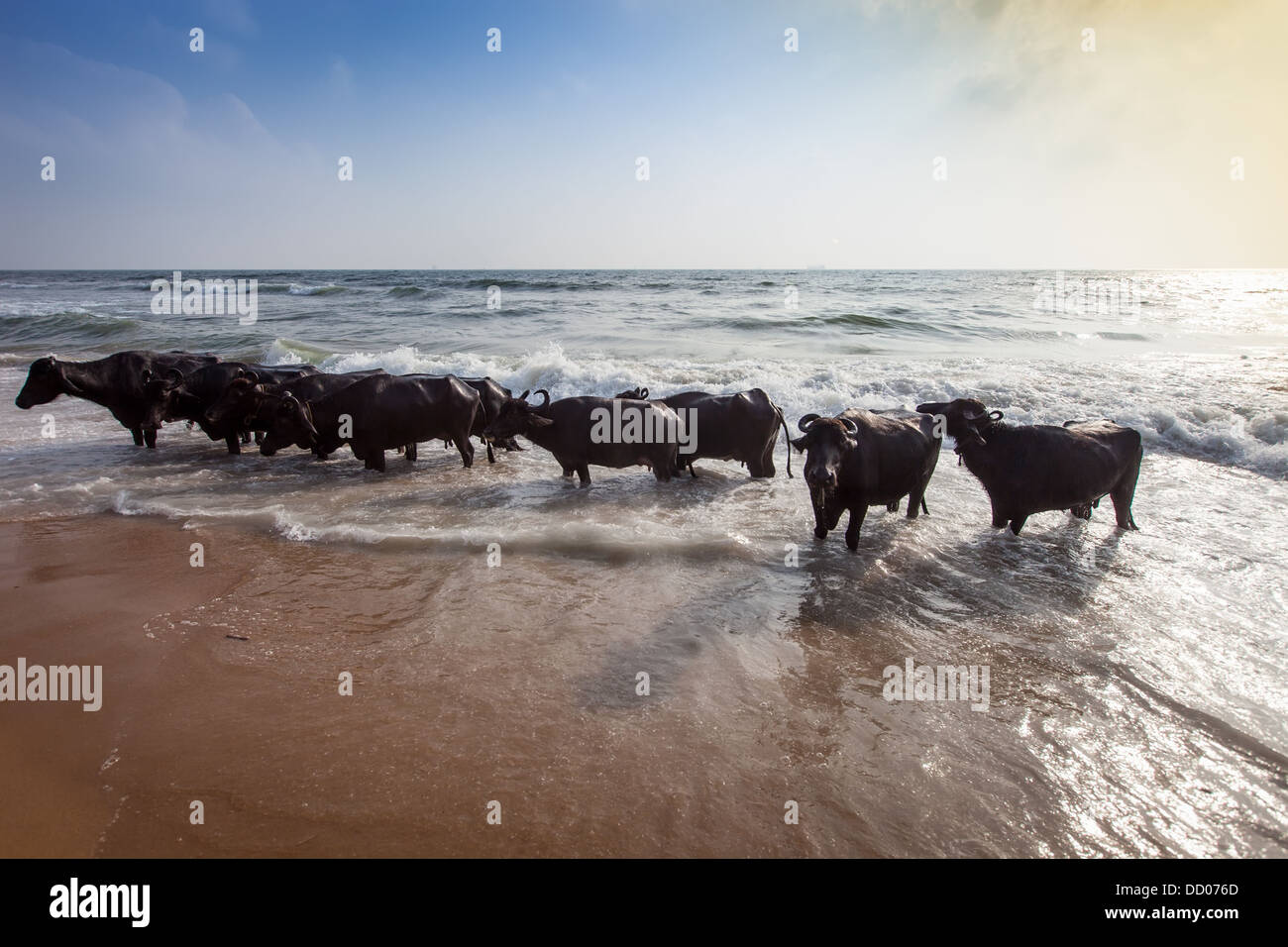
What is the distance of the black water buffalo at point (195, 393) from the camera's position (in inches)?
426

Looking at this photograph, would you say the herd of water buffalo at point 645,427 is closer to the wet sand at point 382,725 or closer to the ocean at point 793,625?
the ocean at point 793,625

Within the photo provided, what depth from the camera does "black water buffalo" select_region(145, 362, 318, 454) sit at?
10.8 metres

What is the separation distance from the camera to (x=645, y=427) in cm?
884

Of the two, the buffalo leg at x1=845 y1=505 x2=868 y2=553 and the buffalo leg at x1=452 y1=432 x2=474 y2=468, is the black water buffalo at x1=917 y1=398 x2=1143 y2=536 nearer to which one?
Result: the buffalo leg at x1=845 y1=505 x2=868 y2=553

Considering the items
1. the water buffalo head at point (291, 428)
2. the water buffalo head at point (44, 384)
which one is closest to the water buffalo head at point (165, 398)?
the water buffalo head at point (44, 384)

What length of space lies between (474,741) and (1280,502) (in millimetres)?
9852

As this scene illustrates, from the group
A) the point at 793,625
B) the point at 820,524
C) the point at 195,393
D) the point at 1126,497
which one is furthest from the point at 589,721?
the point at 195,393

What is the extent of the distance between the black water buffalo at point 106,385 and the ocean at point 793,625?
0.57 metres

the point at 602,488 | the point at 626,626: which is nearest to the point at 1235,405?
the point at 602,488

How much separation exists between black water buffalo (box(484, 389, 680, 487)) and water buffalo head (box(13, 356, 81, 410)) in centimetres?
762

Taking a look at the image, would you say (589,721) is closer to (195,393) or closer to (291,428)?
(291,428)

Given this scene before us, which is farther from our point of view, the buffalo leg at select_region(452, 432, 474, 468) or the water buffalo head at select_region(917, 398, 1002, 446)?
the buffalo leg at select_region(452, 432, 474, 468)

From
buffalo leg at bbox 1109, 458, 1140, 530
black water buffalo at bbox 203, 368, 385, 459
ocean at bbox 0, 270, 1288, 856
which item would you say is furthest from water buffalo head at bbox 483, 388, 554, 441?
buffalo leg at bbox 1109, 458, 1140, 530

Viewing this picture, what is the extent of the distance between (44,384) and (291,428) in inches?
179
